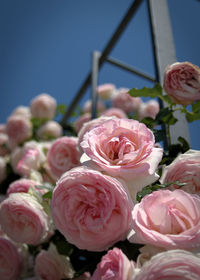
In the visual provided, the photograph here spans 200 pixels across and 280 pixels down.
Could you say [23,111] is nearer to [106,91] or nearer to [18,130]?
[18,130]

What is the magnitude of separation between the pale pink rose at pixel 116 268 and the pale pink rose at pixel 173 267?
0.09ft

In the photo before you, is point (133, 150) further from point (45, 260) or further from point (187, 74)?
point (45, 260)

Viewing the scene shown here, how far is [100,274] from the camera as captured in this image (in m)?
0.31

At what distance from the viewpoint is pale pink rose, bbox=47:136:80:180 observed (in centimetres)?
68

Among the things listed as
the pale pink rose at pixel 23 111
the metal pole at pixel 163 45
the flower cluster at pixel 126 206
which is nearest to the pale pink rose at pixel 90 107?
the pale pink rose at pixel 23 111

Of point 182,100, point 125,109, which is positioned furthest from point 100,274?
point 125,109

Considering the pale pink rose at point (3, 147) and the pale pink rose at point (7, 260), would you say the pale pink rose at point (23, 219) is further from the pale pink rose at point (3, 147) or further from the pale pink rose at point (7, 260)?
the pale pink rose at point (3, 147)

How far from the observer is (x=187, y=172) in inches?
15.7

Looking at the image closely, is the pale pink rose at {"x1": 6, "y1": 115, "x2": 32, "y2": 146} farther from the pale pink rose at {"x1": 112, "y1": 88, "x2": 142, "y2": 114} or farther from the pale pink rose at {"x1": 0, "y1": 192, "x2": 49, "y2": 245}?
the pale pink rose at {"x1": 0, "y1": 192, "x2": 49, "y2": 245}

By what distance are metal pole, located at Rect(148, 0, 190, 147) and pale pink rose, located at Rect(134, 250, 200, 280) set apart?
346 millimetres

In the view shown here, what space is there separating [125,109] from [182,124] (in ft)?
2.82

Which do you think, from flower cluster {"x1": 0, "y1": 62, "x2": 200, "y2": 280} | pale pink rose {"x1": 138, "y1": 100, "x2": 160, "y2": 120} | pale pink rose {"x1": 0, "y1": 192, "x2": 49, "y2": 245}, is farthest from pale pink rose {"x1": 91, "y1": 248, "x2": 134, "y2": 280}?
pale pink rose {"x1": 138, "y1": 100, "x2": 160, "y2": 120}

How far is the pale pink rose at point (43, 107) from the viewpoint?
163cm

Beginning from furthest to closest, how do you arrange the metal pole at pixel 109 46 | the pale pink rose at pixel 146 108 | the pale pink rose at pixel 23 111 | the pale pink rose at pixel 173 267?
the pale pink rose at pixel 23 111 → the pale pink rose at pixel 146 108 → the metal pole at pixel 109 46 → the pale pink rose at pixel 173 267
